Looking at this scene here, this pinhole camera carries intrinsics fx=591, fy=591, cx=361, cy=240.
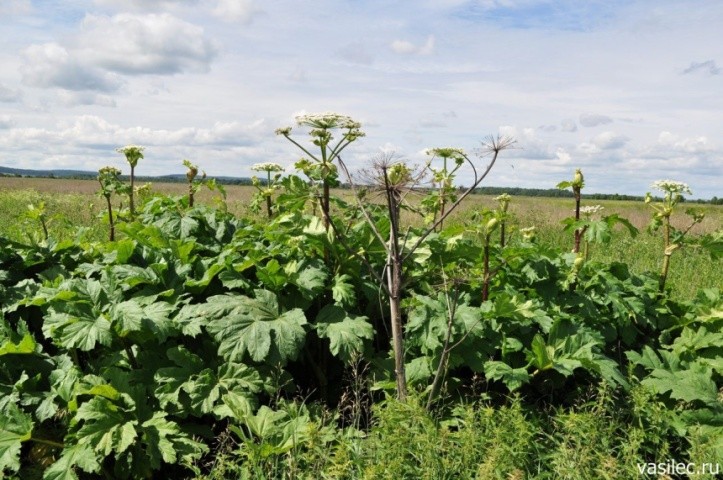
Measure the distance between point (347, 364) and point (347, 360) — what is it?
0.26m

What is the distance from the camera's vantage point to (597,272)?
14.5ft

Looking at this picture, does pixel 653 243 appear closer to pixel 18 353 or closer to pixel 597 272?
pixel 597 272

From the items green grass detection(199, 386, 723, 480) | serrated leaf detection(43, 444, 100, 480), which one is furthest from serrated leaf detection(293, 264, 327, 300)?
serrated leaf detection(43, 444, 100, 480)

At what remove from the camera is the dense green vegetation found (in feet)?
10.4

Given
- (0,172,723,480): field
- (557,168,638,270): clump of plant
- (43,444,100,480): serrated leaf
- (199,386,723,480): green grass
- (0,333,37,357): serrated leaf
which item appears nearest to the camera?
(199,386,723,480): green grass

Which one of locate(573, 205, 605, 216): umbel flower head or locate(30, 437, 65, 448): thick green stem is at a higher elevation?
locate(573, 205, 605, 216): umbel flower head

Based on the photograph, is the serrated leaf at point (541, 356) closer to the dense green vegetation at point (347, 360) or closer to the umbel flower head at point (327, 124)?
the dense green vegetation at point (347, 360)

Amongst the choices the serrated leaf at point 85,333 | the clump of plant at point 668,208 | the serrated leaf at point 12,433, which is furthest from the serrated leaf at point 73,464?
the clump of plant at point 668,208

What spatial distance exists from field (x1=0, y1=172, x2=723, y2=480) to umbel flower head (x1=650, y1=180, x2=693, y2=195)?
413 mm

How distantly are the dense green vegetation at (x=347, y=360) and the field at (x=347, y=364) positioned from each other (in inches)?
0.6

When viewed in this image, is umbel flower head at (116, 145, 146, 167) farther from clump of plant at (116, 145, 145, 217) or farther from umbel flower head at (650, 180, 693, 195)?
umbel flower head at (650, 180, 693, 195)

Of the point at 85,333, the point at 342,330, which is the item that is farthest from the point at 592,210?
the point at 85,333

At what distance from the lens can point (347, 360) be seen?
3.59 metres

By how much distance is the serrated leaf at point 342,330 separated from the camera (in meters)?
3.59
